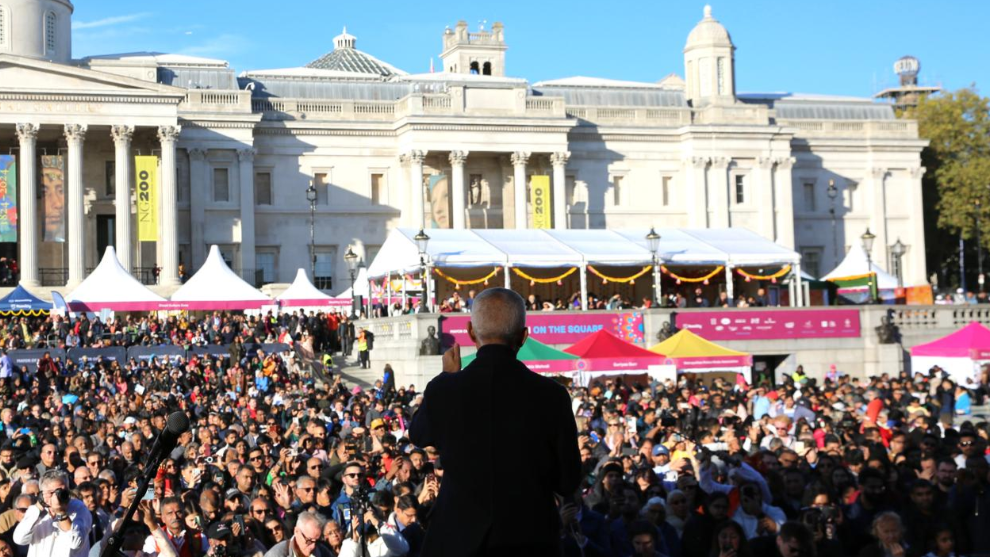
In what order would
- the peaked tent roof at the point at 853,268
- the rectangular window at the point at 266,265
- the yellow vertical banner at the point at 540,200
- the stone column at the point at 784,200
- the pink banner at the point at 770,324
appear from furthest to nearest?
the stone column at the point at 784,200 < the rectangular window at the point at 266,265 < the yellow vertical banner at the point at 540,200 < the peaked tent roof at the point at 853,268 < the pink banner at the point at 770,324

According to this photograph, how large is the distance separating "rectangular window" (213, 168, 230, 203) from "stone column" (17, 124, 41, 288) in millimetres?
8154

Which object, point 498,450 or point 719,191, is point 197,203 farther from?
point 498,450

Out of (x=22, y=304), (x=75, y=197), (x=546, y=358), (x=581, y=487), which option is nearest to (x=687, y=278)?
(x=546, y=358)

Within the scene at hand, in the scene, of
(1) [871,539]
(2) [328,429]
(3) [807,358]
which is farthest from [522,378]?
(3) [807,358]

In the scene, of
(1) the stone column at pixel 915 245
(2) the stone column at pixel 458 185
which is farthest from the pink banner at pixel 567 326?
(1) the stone column at pixel 915 245

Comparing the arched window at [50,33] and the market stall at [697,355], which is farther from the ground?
the arched window at [50,33]

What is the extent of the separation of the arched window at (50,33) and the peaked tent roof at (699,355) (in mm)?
37527

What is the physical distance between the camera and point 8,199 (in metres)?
55.8

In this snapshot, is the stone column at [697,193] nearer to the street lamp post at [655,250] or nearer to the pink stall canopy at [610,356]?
the street lamp post at [655,250]

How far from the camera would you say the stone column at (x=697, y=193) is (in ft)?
225

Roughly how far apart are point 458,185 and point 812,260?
19.8 m

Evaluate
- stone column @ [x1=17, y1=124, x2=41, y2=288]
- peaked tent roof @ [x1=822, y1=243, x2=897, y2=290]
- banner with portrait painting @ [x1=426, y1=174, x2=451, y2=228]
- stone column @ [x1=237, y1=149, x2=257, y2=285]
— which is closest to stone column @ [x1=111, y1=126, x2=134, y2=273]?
stone column @ [x1=17, y1=124, x2=41, y2=288]

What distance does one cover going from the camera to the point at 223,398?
28.5 metres

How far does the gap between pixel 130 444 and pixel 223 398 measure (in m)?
11.6
